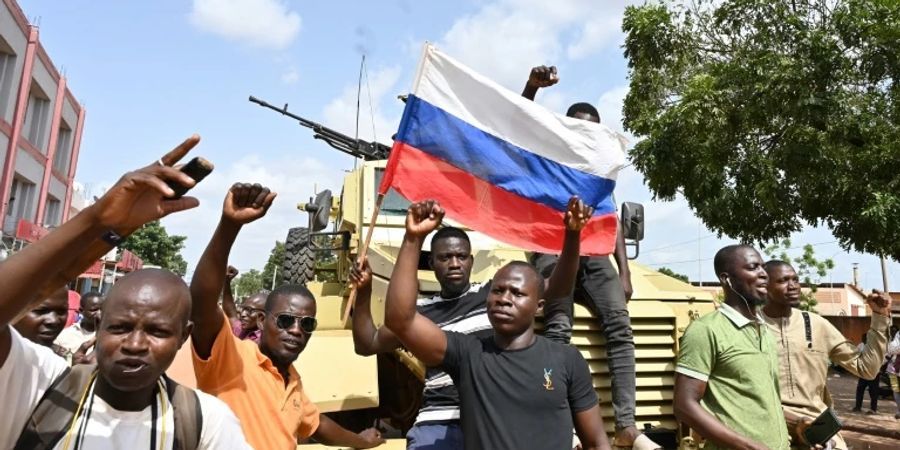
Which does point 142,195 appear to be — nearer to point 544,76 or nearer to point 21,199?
point 544,76

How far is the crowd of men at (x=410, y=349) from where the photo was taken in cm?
134

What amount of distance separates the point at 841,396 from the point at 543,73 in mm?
13376

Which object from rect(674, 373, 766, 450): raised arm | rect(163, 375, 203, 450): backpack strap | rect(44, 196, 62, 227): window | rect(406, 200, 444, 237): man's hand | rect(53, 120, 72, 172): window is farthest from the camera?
rect(53, 120, 72, 172): window

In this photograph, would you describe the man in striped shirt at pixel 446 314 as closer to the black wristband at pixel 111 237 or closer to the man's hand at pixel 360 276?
the man's hand at pixel 360 276

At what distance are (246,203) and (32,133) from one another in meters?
22.8

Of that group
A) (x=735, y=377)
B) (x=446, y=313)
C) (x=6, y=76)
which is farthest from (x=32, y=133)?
(x=735, y=377)

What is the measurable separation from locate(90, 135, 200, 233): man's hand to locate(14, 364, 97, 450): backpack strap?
14.1 inches

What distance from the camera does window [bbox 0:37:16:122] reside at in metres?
17.3

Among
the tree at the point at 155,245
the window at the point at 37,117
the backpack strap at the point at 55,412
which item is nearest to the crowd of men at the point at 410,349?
the backpack strap at the point at 55,412

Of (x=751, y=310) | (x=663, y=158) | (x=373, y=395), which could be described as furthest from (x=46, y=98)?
(x=751, y=310)

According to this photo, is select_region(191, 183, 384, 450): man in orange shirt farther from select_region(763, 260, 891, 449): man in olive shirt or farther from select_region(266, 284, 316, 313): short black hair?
select_region(763, 260, 891, 449): man in olive shirt

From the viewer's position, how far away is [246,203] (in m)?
1.84

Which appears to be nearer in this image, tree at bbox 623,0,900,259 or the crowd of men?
the crowd of men

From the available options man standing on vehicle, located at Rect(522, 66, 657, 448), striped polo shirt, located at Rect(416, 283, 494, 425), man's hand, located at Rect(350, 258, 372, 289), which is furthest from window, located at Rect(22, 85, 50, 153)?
striped polo shirt, located at Rect(416, 283, 494, 425)
